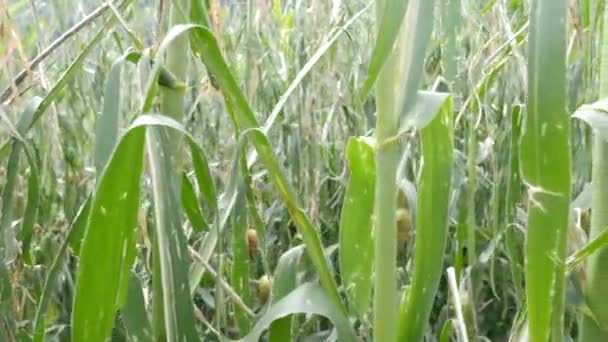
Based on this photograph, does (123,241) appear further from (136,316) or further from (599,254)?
(599,254)

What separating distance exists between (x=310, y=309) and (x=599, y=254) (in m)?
0.18

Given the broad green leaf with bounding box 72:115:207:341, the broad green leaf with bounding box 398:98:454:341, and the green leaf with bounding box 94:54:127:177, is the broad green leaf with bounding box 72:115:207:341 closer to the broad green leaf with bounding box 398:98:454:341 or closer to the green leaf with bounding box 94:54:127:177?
the green leaf with bounding box 94:54:127:177

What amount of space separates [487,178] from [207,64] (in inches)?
21.3

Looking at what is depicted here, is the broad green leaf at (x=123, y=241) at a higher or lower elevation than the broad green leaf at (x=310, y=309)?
higher

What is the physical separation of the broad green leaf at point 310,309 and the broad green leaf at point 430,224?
0.13 ft

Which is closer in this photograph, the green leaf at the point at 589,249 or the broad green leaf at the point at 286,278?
the green leaf at the point at 589,249

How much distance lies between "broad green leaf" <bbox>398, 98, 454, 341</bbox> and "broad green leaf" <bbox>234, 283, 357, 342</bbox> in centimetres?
4

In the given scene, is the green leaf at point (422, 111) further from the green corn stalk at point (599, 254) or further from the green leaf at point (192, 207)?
the green leaf at point (192, 207)

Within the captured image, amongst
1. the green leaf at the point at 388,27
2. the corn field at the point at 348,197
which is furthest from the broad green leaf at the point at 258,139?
the green leaf at the point at 388,27

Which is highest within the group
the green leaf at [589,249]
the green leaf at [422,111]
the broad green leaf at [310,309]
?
the green leaf at [422,111]

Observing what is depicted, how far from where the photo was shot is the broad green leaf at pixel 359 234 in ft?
1.86

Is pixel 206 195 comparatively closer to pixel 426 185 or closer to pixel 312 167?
pixel 426 185

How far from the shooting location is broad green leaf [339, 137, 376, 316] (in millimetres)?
568

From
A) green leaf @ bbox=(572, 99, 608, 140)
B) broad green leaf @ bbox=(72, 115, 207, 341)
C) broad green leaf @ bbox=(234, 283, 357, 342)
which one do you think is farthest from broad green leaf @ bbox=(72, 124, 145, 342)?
green leaf @ bbox=(572, 99, 608, 140)
